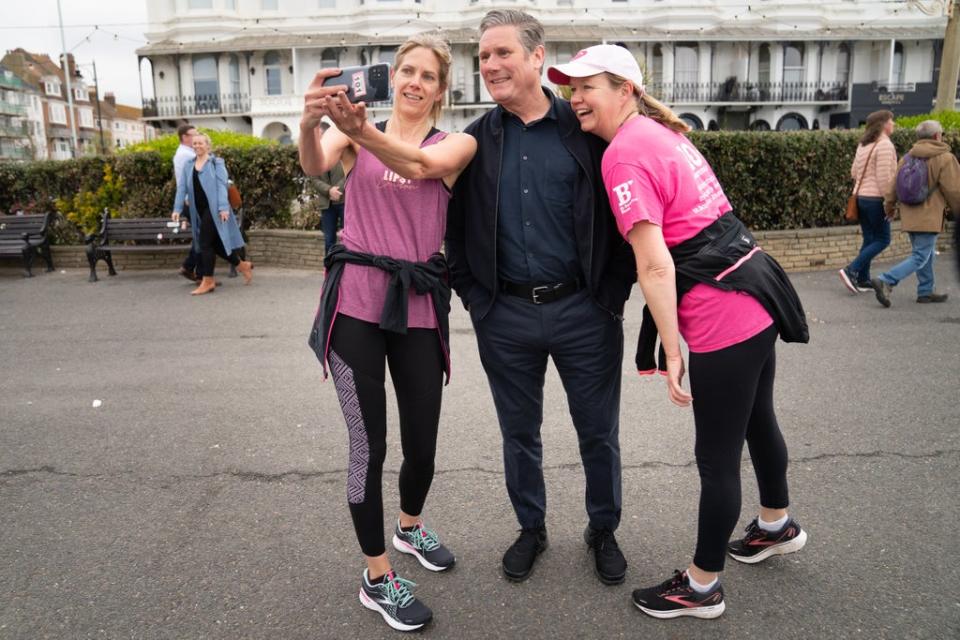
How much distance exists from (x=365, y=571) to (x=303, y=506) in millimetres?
916

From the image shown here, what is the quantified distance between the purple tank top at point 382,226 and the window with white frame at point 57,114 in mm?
105842

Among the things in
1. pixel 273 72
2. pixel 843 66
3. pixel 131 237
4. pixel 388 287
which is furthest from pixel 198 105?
pixel 388 287

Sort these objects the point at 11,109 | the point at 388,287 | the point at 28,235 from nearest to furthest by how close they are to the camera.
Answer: the point at 388,287, the point at 28,235, the point at 11,109

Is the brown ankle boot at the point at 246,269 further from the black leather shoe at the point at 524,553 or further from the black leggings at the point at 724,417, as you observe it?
the black leggings at the point at 724,417

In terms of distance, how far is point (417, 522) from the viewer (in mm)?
3328

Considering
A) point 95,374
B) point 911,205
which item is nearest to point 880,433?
point 911,205

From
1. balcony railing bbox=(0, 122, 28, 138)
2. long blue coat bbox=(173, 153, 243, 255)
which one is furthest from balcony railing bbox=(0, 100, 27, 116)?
long blue coat bbox=(173, 153, 243, 255)

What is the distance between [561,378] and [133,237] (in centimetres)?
995

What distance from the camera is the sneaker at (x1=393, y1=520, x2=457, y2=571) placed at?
10.6 feet

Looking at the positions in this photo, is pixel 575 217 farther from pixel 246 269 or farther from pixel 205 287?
pixel 246 269

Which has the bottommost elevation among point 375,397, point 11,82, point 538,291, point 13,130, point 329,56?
point 375,397

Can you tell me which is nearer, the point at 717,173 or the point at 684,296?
the point at 684,296

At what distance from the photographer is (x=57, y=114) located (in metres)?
93.1

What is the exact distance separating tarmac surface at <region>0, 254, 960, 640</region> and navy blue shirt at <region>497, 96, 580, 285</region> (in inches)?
52.6
